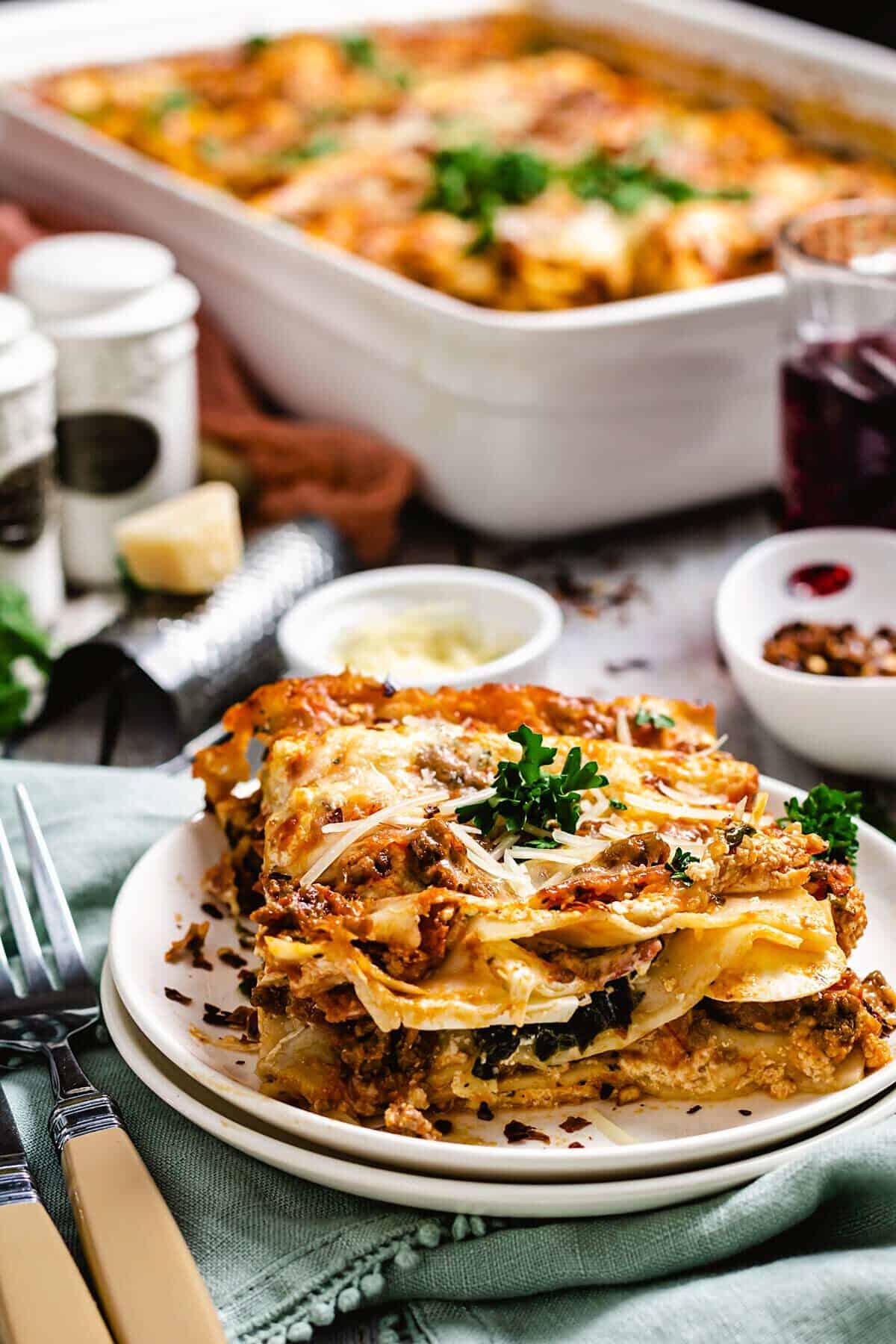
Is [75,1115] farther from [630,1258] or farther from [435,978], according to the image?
[630,1258]

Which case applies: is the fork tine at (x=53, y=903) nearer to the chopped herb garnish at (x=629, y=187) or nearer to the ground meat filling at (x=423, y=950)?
the ground meat filling at (x=423, y=950)

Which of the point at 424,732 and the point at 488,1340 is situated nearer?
the point at 488,1340

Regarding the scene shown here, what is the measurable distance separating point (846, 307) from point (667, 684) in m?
0.94

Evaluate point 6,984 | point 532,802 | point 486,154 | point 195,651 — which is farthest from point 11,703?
point 486,154

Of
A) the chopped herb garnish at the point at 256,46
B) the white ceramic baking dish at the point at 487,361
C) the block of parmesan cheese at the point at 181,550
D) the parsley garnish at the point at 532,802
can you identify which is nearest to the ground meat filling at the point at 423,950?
the parsley garnish at the point at 532,802

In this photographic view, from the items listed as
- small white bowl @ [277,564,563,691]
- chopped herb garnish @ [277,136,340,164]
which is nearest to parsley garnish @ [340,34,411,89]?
chopped herb garnish @ [277,136,340,164]

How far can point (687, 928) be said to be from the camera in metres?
2.06

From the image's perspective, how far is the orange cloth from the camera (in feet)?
13.5

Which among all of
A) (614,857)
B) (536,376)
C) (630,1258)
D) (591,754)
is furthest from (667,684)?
(630,1258)

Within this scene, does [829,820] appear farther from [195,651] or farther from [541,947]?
[195,651]

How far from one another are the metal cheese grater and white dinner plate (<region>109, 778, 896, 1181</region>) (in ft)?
3.33

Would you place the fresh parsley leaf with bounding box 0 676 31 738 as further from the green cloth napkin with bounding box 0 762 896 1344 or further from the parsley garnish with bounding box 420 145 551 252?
the parsley garnish with bounding box 420 145 551 252

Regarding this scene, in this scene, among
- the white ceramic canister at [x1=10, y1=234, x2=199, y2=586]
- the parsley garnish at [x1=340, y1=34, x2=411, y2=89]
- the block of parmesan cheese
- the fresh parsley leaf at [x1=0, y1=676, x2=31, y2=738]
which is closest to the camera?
the fresh parsley leaf at [x1=0, y1=676, x2=31, y2=738]

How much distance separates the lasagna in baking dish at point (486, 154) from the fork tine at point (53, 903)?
194 centimetres
